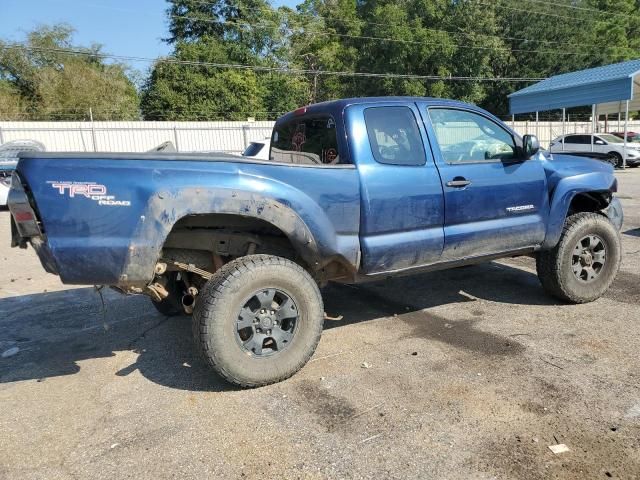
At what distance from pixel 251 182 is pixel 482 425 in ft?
6.69

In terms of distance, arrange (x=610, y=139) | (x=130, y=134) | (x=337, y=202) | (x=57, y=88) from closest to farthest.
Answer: (x=337, y=202)
(x=130, y=134)
(x=610, y=139)
(x=57, y=88)

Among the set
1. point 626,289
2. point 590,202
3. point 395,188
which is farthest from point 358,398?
point 626,289

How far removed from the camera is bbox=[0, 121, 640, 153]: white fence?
839 inches

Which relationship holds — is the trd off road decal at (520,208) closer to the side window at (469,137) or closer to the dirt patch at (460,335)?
the side window at (469,137)

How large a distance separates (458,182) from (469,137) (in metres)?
0.57

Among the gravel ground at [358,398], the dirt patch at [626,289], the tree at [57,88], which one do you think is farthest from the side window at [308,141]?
the tree at [57,88]

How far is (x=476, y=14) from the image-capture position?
40688mm

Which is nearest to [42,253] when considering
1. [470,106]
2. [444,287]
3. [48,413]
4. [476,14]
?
[48,413]

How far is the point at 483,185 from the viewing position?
14.5 ft

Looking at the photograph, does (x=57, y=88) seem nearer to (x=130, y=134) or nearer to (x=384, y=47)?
(x=130, y=134)

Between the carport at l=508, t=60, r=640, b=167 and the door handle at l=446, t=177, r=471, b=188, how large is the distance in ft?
65.5

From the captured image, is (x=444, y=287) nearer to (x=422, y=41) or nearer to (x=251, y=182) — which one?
(x=251, y=182)

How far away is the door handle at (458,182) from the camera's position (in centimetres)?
426

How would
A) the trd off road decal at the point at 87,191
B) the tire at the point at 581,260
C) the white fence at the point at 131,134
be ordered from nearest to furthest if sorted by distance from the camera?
the trd off road decal at the point at 87,191
the tire at the point at 581,260
the white fence at the point at 131,134
